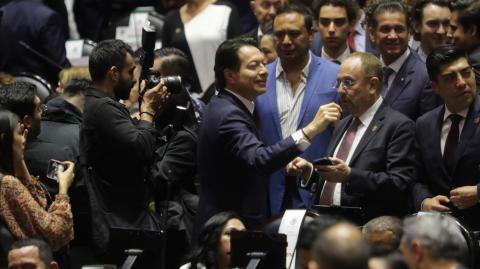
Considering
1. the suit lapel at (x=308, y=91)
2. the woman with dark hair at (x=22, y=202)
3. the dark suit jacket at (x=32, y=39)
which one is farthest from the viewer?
the dark suit jacket at (x=32, y=39)

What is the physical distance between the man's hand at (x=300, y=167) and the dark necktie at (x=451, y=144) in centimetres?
81

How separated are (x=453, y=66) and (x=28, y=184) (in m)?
2.60

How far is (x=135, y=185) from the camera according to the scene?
7.86 meters

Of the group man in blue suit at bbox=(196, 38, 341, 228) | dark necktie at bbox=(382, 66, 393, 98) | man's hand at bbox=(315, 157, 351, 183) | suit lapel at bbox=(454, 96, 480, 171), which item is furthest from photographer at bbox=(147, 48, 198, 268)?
suit lapel at bbox=(454, 96, 480, 171)

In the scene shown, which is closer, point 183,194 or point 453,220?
point 453,220

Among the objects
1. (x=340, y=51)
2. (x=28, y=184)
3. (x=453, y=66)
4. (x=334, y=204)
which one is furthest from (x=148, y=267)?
(x=340, y=51)

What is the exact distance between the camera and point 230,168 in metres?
7.75

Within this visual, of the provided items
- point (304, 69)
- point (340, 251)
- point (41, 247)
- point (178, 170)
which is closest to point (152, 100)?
point (178, 170)

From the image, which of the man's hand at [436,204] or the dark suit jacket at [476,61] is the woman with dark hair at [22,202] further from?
the dark suit jacket at [476,61]

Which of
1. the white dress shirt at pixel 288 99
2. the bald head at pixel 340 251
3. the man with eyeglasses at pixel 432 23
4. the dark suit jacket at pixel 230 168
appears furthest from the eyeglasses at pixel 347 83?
the bald head at pixel 340 251

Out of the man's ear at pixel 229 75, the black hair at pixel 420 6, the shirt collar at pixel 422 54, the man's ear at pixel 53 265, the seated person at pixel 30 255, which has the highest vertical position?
the black hair at pixel 420 6

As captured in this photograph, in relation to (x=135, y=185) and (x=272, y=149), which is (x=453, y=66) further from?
(x=135, y=185)

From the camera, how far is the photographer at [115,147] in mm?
7738

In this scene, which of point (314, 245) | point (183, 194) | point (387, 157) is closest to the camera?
point (314, 245)
